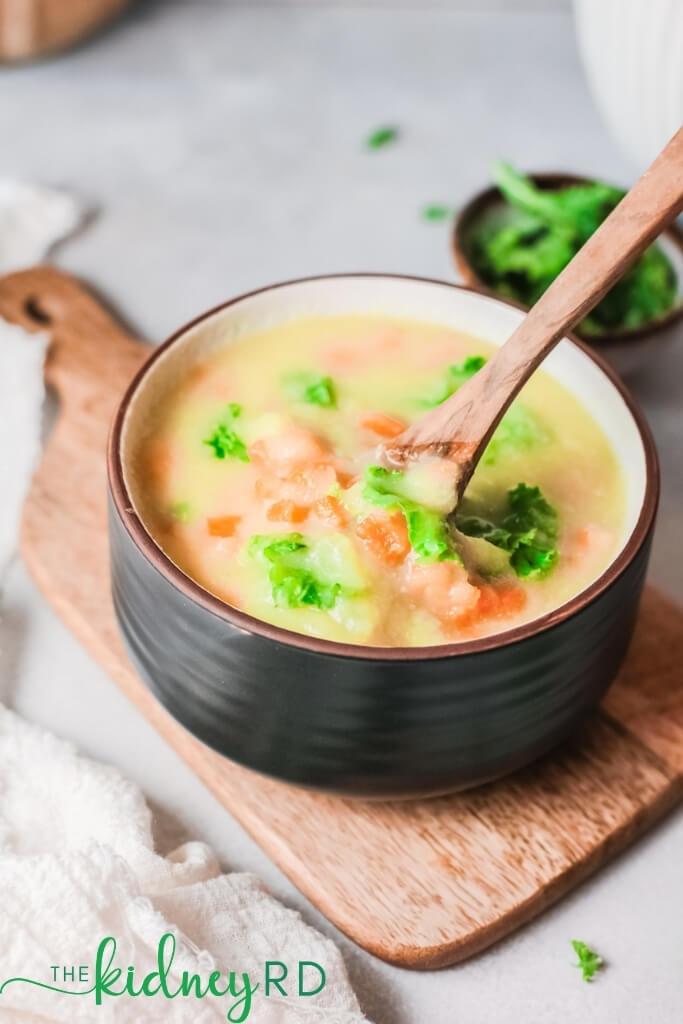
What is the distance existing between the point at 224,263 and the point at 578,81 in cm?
131

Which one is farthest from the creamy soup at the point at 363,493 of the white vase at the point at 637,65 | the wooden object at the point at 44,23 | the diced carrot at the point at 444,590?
the wooden object at the point at 44,23

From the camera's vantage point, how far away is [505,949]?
5.34 ft

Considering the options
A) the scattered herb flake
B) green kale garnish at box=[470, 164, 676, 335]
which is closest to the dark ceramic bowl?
green kale garnish at box=[470, 164, 676, 335]

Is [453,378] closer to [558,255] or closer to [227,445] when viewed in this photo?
[227,445]

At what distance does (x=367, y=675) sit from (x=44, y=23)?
2.60m

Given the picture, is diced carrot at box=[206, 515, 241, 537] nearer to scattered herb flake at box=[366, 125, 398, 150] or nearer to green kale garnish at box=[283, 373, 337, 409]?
green kale garnish at box=[283, 373, 337, 409]

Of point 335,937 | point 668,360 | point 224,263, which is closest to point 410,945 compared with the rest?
point 335,937

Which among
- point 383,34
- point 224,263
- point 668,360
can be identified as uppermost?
point 668,360

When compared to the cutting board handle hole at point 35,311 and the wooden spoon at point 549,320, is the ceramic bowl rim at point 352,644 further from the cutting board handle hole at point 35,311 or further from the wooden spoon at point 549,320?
the cutting board handle hole at point 35,311

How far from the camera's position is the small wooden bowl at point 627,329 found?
7.49ft

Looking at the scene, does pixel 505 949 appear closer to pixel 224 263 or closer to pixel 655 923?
pixel 655 923

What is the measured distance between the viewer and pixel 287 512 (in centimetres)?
161

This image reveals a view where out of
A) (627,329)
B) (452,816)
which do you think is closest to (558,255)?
(627,329)

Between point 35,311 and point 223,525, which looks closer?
point 223,525
